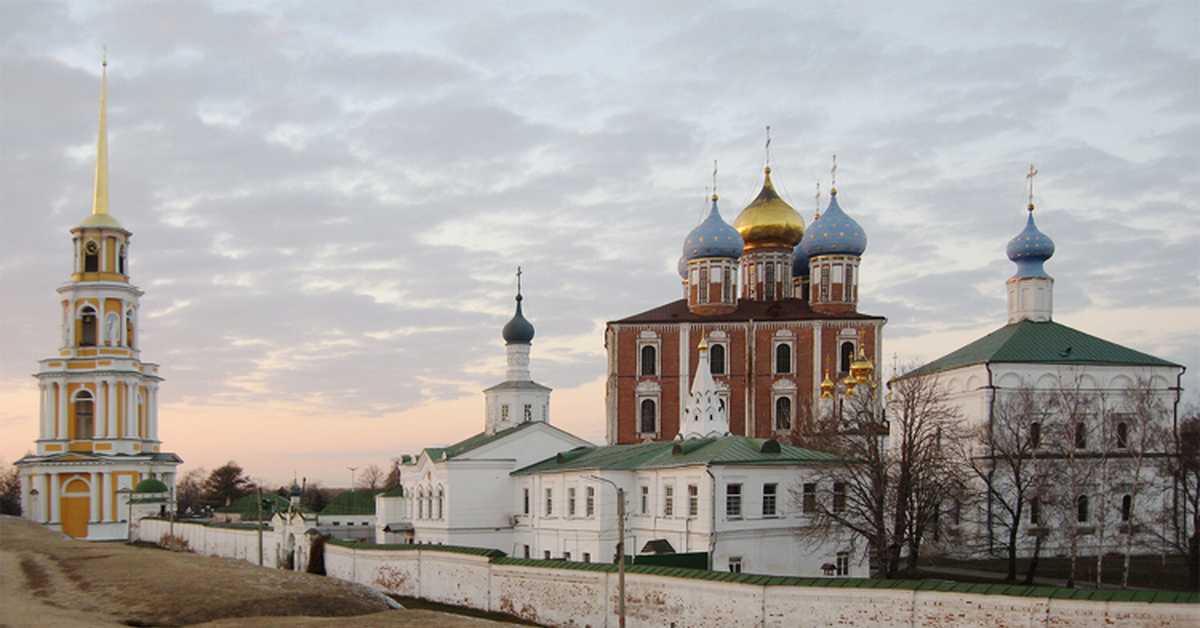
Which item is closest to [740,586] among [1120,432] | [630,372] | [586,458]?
[586,458]

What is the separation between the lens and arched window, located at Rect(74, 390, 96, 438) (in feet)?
230

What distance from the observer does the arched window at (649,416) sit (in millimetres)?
63312

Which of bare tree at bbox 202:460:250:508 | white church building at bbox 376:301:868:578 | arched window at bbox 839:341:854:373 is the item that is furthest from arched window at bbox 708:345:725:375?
bare tree at bbox 202:460:250:508

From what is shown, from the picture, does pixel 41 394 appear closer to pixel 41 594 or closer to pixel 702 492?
pixel 41 594

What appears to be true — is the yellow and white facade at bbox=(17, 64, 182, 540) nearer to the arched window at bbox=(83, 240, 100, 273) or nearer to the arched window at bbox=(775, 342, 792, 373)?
the arched window at bbox=(83, 240, 100, 273)

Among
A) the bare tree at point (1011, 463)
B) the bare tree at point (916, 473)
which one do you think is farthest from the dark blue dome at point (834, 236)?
the bare tree at point (916, 473)

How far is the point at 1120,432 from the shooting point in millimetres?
42438

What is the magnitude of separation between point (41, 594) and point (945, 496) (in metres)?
26.0

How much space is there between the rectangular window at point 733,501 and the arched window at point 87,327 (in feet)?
167

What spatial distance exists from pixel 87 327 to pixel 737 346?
41507 mm

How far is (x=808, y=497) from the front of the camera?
36.5 metres

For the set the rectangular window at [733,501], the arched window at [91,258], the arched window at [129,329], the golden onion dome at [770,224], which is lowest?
the rectangular window at [733,501]

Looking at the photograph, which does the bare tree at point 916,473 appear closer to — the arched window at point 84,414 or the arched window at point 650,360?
the arched window at point 650,360

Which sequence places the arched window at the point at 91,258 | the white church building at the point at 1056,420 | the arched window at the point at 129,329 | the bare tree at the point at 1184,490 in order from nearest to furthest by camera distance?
the bare tree at the point at 1184,490, the white church building at the point at 1056,420, the arched window at the point at 91,258, the arched window at the point at 129,329
